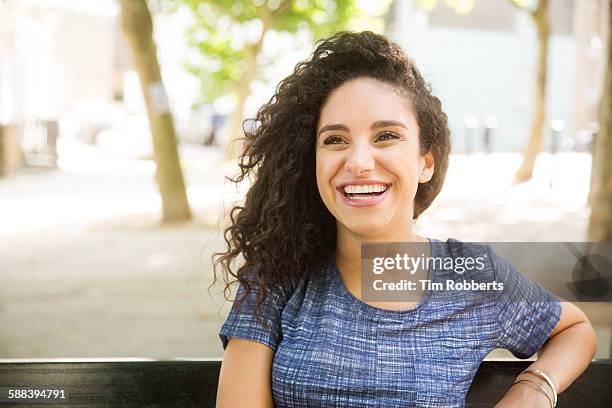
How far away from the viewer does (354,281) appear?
1.53 m

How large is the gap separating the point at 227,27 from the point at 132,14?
33.1ft

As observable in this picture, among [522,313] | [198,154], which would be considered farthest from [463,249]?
[198,154]

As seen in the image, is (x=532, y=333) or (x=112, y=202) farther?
(x=112, y=202)

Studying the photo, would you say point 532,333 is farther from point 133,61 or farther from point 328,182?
point 133,61

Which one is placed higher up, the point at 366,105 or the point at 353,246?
the point at 366,105

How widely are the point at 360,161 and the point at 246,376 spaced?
44cm

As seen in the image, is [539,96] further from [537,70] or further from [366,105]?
[366,105]

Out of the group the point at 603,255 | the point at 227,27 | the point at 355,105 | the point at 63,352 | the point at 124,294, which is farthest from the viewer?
the point at 227,27

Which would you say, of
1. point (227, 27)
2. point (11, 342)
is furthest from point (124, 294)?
point (227, 27)

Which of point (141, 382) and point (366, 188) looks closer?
point (366, 188)

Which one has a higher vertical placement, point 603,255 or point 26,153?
point 603,255

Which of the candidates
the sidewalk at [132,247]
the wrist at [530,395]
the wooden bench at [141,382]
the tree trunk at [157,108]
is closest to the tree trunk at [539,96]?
the sidewalk at [132,247]

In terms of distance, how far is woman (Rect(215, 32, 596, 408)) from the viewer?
55.4 inches

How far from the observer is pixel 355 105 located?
1.46 meters
